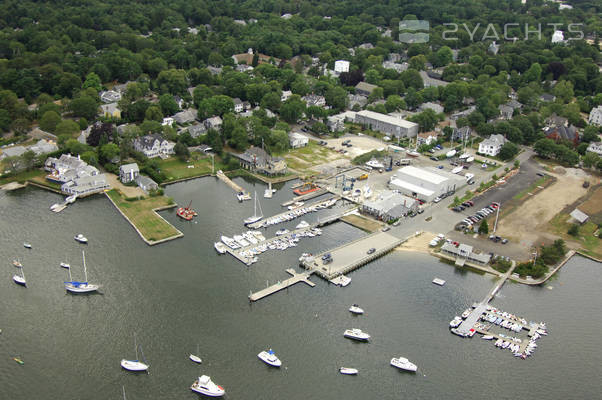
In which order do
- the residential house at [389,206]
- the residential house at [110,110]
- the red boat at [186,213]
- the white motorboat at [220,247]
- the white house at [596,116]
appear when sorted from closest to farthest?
the white motorboat at [220,247] < the red boat at [186,213] < the residential house at [389,206] < the residential house at [110,110] < the white house at [596,116]

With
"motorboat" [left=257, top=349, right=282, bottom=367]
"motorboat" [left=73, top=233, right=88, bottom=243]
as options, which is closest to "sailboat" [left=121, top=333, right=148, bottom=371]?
"motorboat" [left=257, top=349, right=282, bottom=367]

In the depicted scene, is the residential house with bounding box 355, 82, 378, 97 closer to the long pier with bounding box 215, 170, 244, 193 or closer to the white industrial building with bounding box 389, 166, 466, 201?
the white industrial building with bounding box 389, 166, 466, 201

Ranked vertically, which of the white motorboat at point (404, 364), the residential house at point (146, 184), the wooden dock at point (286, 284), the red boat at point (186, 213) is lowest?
the white motorboat at point (404, 364)

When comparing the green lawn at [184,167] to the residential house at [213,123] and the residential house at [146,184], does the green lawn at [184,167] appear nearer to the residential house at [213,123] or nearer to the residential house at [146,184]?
the residential house at [146,184]

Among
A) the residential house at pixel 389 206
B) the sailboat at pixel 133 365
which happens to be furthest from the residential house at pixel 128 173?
the sailboat at pixel 133 365

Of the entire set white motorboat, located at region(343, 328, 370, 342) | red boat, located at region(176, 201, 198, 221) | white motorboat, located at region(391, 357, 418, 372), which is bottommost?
white motorboat, located at region(391, 357, 418, 372)

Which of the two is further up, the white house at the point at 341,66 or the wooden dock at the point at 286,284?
the white house at the point at 341,66
